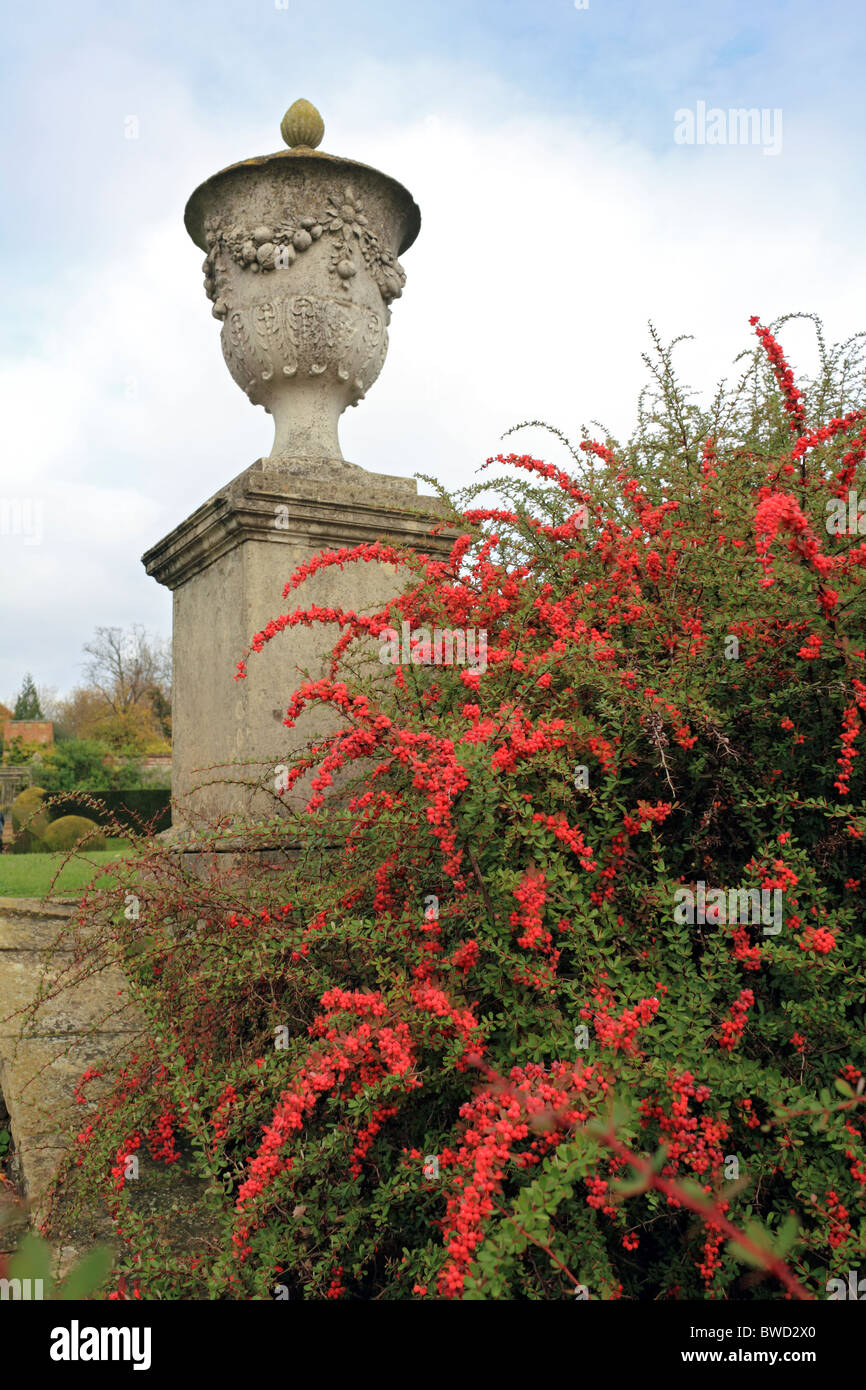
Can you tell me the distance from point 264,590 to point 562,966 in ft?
6.72

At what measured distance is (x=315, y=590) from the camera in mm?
3740

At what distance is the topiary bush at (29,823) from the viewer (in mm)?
16828

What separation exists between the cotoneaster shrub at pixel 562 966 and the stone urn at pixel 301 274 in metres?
1.91

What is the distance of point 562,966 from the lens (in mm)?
2125

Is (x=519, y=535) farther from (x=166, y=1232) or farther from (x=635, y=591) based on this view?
(x=166, y=1232)

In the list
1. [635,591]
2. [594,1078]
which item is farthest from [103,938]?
[635,591]

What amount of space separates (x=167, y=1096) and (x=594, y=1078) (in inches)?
44.3

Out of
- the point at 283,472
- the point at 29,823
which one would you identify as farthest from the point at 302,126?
the point at 29,823

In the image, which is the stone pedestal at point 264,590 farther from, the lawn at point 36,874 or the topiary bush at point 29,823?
the topiary bush at point 29,823

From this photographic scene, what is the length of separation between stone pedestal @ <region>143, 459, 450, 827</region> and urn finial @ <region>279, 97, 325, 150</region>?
1.48 metres
